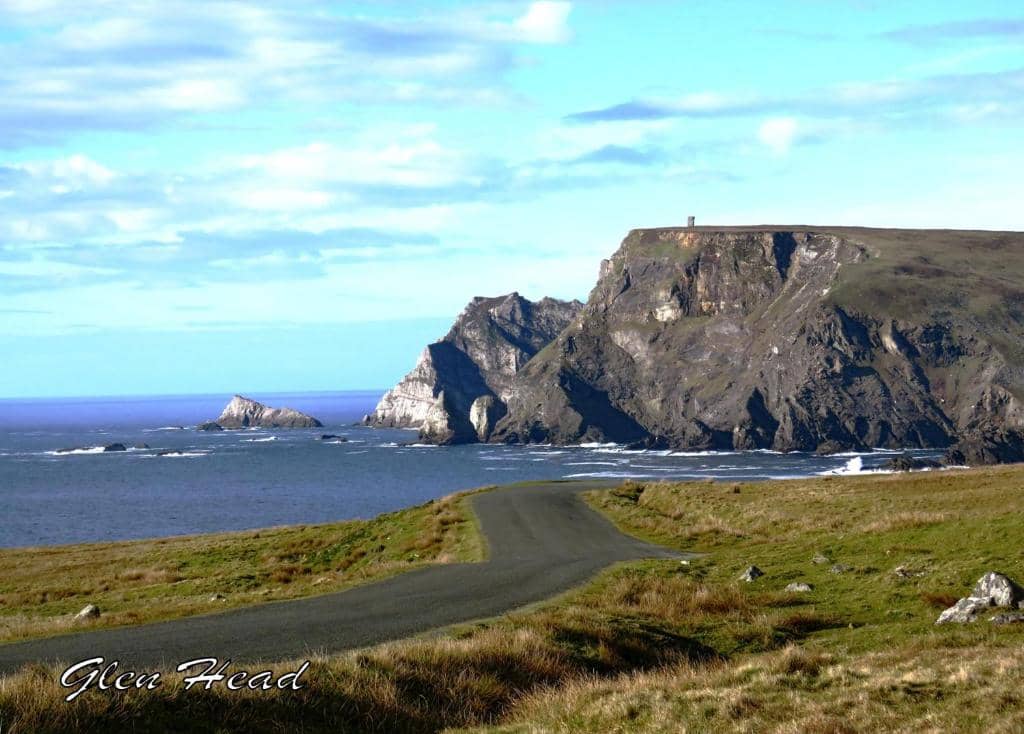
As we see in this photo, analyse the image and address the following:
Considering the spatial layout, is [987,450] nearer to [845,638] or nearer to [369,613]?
[845,638]

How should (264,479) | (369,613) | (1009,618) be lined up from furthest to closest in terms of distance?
(264,479) → (369,613) → (1009,618)

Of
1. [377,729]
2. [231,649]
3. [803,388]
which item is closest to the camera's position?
[377,729]

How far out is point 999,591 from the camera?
18.8 meters

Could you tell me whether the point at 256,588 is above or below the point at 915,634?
below

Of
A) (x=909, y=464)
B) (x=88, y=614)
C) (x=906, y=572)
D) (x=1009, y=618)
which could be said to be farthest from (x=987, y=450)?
(x=88, y=614)

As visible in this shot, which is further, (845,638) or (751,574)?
(751,574)

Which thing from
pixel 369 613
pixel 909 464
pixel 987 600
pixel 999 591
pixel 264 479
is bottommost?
pixel 264 479

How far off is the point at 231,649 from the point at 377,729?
217 inches

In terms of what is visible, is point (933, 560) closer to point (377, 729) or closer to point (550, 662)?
point (550, 662)

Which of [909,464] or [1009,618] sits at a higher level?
[1009,618]

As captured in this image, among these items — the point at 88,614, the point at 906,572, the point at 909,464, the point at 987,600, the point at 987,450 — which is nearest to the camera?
the point at 987,600

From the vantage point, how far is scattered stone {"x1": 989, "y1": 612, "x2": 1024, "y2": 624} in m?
17.5

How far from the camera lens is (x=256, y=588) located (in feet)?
114

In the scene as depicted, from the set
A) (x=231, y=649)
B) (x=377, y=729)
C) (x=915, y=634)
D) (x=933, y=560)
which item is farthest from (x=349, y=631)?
(x=933, y=560)
